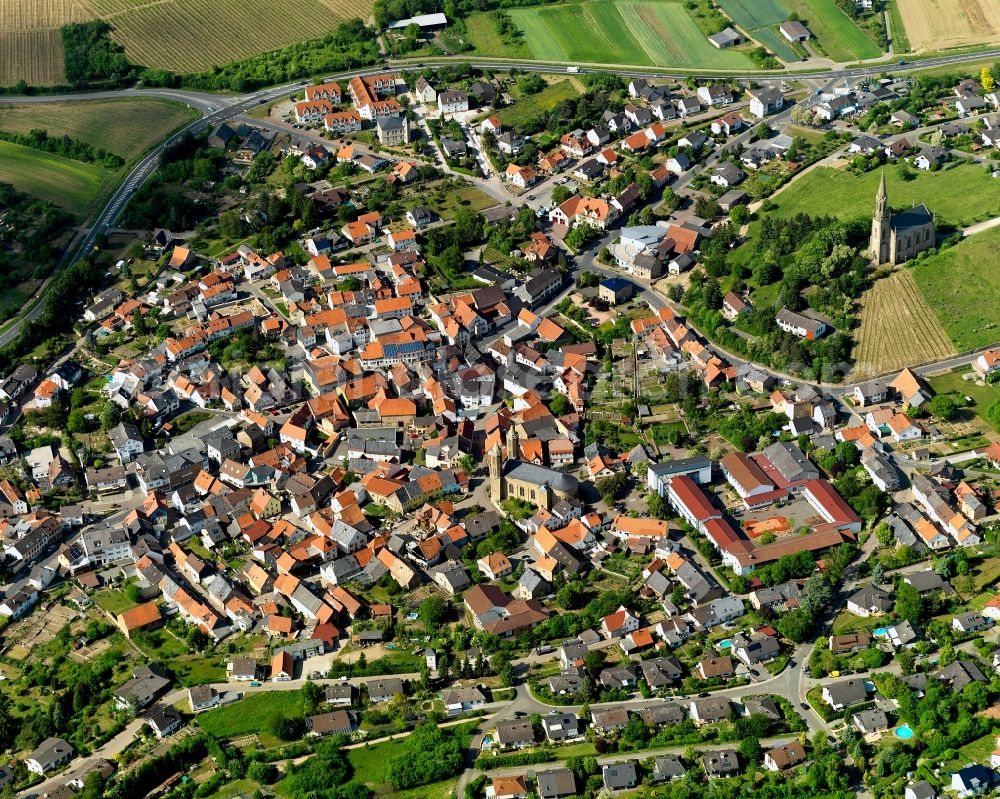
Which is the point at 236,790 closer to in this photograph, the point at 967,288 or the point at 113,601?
the point at 113,601

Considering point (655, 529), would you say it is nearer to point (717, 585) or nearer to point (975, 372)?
point (717, 585)

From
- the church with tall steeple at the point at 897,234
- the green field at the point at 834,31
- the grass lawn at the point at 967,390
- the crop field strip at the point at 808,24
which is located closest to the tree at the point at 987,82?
the green field at the point at 834,31

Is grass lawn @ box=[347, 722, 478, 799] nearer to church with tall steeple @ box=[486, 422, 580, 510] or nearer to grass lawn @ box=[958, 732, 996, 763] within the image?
church with tall steeple @ box=[486, 422, 580, 510]

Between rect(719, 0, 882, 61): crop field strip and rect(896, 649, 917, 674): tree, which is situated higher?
rect(719, 0, 882, 61): crop field strip

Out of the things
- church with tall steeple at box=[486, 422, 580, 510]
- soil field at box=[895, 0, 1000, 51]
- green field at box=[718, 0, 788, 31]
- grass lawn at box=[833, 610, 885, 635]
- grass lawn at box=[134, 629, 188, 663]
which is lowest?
grass lawn at box=[833, 610, 885, 635]

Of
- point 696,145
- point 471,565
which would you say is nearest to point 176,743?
point 471,565

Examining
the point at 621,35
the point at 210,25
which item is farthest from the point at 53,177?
the point at 621,35

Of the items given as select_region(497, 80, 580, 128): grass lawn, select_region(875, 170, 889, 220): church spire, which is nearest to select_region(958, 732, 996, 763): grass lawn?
select_region(875, 170, 889, 220): church spire
